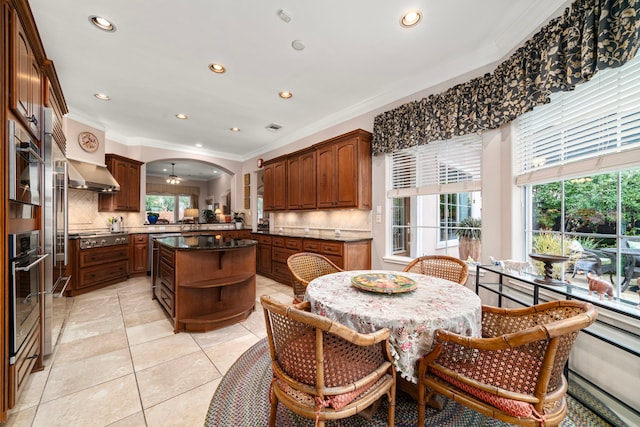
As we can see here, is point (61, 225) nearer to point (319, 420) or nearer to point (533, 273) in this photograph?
point (319, 420)

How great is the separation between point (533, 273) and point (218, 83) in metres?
4.08

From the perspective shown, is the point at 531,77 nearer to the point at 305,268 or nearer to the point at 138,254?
the point at 305,268

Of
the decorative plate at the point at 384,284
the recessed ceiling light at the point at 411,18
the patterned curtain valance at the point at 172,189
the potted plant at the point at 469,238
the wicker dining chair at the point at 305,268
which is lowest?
the wicker dining chair at the point at 305,268

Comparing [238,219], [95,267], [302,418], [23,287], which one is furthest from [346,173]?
[95,267]

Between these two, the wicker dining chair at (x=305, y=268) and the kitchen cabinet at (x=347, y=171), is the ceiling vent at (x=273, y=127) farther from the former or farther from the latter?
the wicker dining chair at (x=305, y=268)

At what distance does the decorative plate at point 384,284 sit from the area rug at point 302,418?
0.75m

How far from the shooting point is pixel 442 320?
4.06ft

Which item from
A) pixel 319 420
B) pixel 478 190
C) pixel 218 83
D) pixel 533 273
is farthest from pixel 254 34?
pixel 533 273

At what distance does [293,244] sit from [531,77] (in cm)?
370

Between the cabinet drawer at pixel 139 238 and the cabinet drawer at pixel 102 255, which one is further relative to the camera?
the cabinet drawer at pixel 139 238

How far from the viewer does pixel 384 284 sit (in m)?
1.67

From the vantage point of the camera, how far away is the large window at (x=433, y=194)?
2.88 meters

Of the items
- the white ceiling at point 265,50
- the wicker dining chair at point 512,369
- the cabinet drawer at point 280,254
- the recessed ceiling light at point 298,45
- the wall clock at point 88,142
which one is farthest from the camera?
the cabinet drawer at point 280,254

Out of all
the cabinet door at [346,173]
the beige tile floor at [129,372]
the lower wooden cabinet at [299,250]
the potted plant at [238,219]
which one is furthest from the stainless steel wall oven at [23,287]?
the potted plant at [238,219]
